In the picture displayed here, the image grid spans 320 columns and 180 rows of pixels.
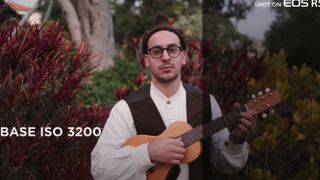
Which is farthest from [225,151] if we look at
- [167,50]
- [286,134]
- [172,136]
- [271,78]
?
[271,78]

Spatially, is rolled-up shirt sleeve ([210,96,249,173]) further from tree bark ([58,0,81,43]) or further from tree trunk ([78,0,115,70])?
tree bark ([58,0,81,43])

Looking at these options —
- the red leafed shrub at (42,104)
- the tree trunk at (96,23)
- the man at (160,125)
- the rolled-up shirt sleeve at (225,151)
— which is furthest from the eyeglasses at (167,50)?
the tree trunk at (96,23)

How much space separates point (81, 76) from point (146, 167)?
26.7 inches

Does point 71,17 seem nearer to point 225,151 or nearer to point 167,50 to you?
point 167,50

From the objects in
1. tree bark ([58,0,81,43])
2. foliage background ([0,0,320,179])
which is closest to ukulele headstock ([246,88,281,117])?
foliage background ([0,0,320,179])

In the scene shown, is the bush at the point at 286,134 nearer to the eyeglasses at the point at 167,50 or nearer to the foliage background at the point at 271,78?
the foliage background at the point at 271,78

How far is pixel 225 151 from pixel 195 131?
14cm

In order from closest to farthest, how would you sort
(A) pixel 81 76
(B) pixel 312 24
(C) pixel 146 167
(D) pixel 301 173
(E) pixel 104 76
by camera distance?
(C) pixel 146 167 → (A) pixel 81 76 → (D) pixel 301 173 → (B) pixel 312 24 → (E) pixel 104 76

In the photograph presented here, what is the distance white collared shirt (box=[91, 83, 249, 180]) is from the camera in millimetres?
1923

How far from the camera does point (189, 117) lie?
204cm

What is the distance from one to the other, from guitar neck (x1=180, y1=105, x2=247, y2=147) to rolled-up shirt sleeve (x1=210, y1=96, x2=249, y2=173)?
38 mm

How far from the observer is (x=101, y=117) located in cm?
239

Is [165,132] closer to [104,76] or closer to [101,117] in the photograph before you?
[101,117]

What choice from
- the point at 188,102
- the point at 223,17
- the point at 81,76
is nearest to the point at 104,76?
the point at 223,17
